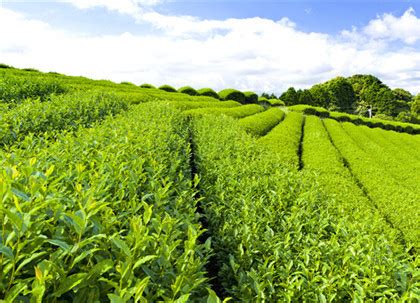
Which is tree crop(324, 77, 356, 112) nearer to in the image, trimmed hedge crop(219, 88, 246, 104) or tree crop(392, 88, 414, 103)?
tree crop(392, 88, 414, 103)

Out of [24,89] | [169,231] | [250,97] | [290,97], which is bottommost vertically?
[169,231]

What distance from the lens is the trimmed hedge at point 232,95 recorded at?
116ft

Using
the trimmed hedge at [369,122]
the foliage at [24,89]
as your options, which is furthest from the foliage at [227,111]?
the trimmed hedge at [369,122]

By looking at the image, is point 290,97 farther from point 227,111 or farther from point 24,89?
point 24,89

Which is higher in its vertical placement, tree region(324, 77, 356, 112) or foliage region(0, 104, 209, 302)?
tree region(324, 77, 356, 112)

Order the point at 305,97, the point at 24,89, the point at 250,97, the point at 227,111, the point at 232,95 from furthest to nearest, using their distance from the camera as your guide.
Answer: the point at 305,97 < the point at 250,97 < the point at 232,95 < the point at 227,111 < the point at 24,89

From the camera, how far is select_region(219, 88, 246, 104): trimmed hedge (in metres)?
35.3

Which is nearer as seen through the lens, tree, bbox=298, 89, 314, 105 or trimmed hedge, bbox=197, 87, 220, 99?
trimmed hedge, bbox=197, 87, 220, 99

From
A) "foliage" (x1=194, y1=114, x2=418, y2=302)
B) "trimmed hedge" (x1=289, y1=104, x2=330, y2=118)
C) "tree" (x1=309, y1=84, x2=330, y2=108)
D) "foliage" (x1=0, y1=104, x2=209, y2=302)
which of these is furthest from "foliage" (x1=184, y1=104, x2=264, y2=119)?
"tree" (x1=309, y1=84, x2=330, y2=108)

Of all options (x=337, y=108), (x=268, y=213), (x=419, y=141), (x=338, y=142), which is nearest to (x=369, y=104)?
(x=337, y=108)

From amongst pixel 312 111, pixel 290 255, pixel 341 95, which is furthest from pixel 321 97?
pixel 290 255

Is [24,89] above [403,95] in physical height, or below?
below

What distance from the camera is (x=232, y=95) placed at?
36.0 metres

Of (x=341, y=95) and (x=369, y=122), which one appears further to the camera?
(x=341, y=95)
